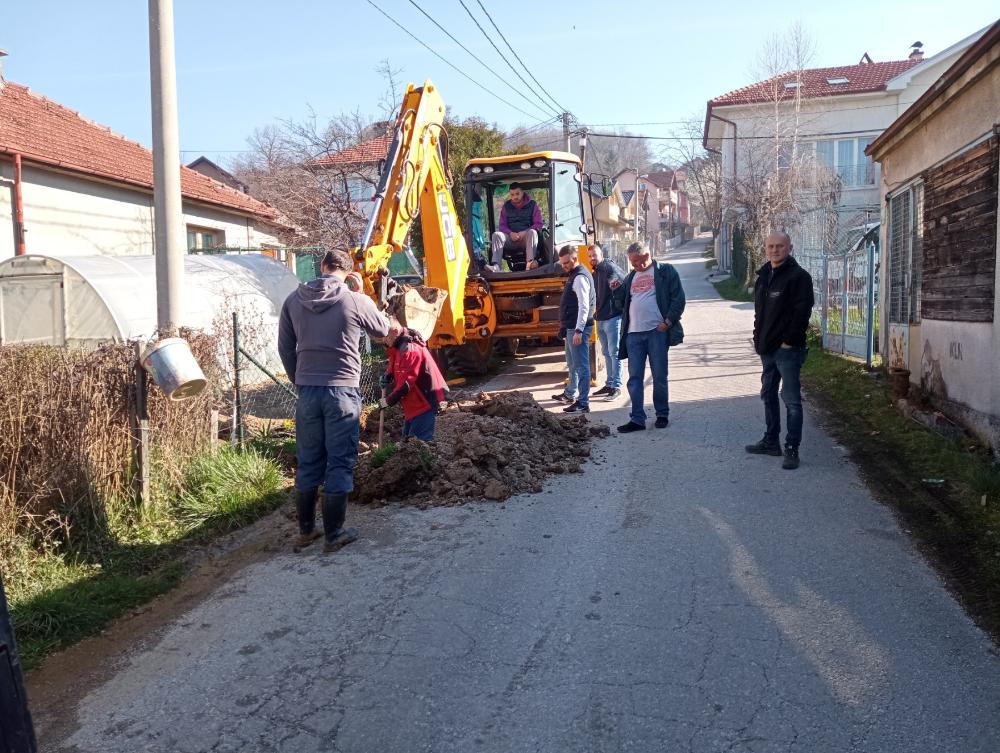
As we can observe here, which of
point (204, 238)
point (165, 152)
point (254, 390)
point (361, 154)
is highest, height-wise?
point (361, 154)

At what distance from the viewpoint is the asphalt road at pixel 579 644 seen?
3285mm

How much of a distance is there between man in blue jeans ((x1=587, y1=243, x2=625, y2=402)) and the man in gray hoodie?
16.9ft

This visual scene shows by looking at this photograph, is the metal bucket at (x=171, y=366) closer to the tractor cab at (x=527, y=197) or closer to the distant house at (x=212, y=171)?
the tractor cab at (x=527, y=197)

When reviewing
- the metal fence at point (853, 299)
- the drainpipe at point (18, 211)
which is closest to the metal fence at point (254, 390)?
the drainpipe at point (18, 211)

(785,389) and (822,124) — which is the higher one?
(822,124)

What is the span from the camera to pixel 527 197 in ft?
42.6

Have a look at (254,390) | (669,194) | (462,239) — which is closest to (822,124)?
(462,239)

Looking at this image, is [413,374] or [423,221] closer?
[413,374]

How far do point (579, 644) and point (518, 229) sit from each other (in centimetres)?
971

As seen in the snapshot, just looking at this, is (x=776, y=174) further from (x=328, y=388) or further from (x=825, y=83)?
(x=328, y=388)

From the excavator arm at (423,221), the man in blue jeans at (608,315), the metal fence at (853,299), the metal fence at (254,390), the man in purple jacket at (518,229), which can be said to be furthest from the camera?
the man in purple jacket at (518,229)

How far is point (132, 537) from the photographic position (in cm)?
576

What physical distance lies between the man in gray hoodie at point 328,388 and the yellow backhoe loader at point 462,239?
3205 millimetres

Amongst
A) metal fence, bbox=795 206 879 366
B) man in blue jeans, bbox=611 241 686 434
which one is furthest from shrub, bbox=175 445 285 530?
metal fence, bbox=795 206 879 366
